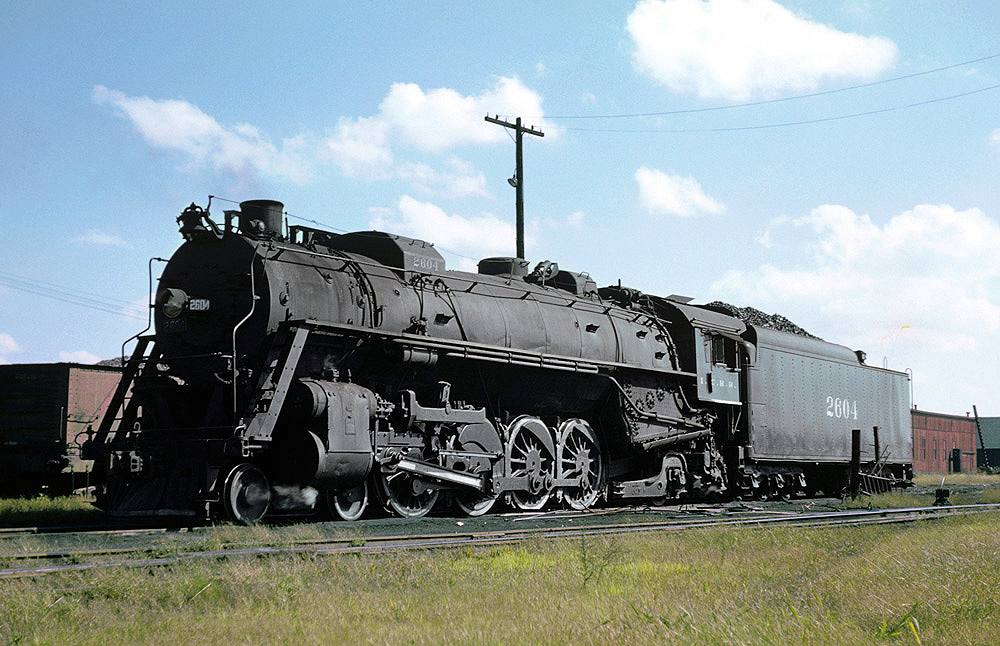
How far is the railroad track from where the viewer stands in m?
8.22

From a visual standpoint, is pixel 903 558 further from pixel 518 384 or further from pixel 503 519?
pixel 518 384

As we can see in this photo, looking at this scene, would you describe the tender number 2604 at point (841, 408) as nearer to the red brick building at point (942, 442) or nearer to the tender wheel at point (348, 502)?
the tender wheel at point (348, 502)

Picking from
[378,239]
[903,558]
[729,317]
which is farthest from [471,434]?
[729,317]

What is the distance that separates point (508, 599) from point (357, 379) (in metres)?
7.09

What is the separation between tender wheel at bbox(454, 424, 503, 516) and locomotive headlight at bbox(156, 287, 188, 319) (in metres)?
4.41

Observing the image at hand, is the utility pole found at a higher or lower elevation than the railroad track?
higher

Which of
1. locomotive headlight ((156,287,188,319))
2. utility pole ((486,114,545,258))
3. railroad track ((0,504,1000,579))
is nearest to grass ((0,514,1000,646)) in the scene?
railroad track ((0,504,1000,579))

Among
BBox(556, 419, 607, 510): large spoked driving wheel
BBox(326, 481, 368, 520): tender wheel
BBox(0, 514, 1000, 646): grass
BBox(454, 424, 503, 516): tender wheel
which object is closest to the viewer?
BBox(0, 514, 1000, 646): grass

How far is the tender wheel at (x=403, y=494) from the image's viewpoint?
13.7 meters

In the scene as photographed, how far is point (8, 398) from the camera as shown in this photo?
60.1 feet

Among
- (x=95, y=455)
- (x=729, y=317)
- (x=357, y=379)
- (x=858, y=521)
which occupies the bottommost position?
(x=858, y=521)

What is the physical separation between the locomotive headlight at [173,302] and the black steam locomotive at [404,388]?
29 mm

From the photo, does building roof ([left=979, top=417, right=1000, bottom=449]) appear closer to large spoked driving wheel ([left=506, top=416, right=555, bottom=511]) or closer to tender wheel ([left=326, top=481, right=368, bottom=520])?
large spoked driving wheel ([left=506, top=416, right=555, bottom=511])

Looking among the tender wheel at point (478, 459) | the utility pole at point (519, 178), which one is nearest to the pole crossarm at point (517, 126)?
the utility pole at point (519, 178)
